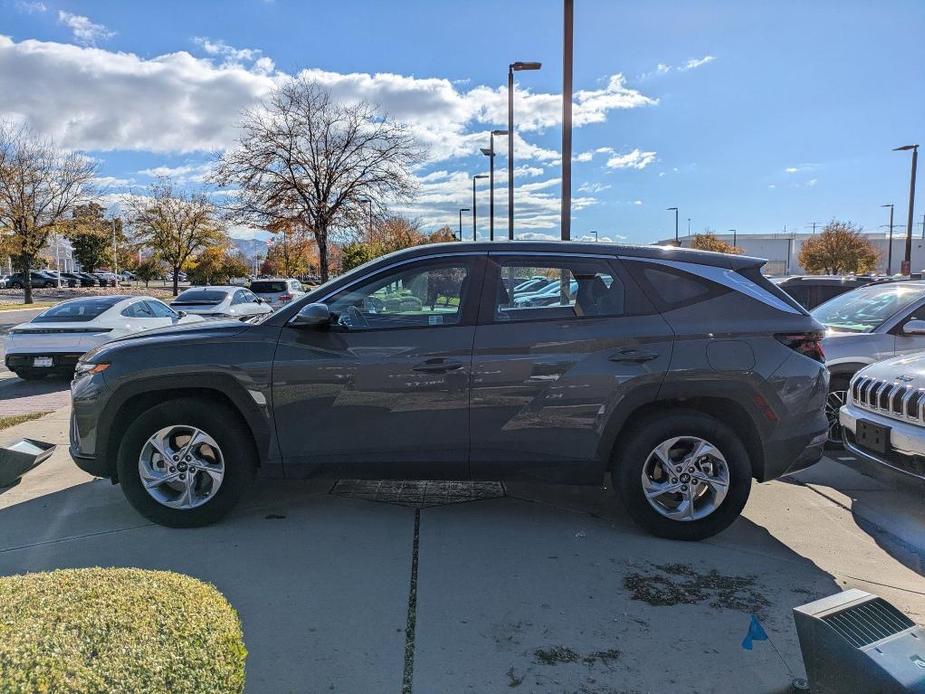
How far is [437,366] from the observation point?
4.03m

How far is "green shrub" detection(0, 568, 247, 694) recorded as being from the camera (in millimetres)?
1634

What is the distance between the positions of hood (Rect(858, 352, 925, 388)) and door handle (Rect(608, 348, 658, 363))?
7.15 feet

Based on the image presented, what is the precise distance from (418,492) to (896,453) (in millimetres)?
3496

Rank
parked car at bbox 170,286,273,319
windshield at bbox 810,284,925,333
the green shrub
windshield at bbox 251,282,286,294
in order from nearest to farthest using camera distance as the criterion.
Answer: the green shrub, windshield at bbox 810,284,925,333, parked car at bbox 170,286,273,319, windshield at bbox 251,282,286,294

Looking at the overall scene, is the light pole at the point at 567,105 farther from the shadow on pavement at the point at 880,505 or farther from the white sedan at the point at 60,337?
the white sedan at the point at 60,337

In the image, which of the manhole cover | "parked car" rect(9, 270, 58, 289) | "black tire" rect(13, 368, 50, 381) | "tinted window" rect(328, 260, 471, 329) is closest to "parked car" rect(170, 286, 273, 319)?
"black tire" rect(13, 368, 50, 381)

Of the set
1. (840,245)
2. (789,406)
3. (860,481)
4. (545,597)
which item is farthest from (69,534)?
(840,245)

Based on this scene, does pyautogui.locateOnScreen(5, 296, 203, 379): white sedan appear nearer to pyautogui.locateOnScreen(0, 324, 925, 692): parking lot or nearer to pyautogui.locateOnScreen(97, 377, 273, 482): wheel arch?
pyautogui.locateOnScreen(0, 324, 925, 692): parking lot

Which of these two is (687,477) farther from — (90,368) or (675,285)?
(90,368)

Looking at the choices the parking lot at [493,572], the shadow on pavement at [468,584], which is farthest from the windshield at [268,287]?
Result: the shadow on pavement at [468,584]

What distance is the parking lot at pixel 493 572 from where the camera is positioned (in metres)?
2.86

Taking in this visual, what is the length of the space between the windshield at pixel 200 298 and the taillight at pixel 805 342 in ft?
43.4

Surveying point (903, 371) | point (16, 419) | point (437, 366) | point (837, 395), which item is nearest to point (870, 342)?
point (837, 395)

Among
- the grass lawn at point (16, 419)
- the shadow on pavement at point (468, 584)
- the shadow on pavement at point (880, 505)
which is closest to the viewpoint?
the shadow on pavement at point (468, 584)
